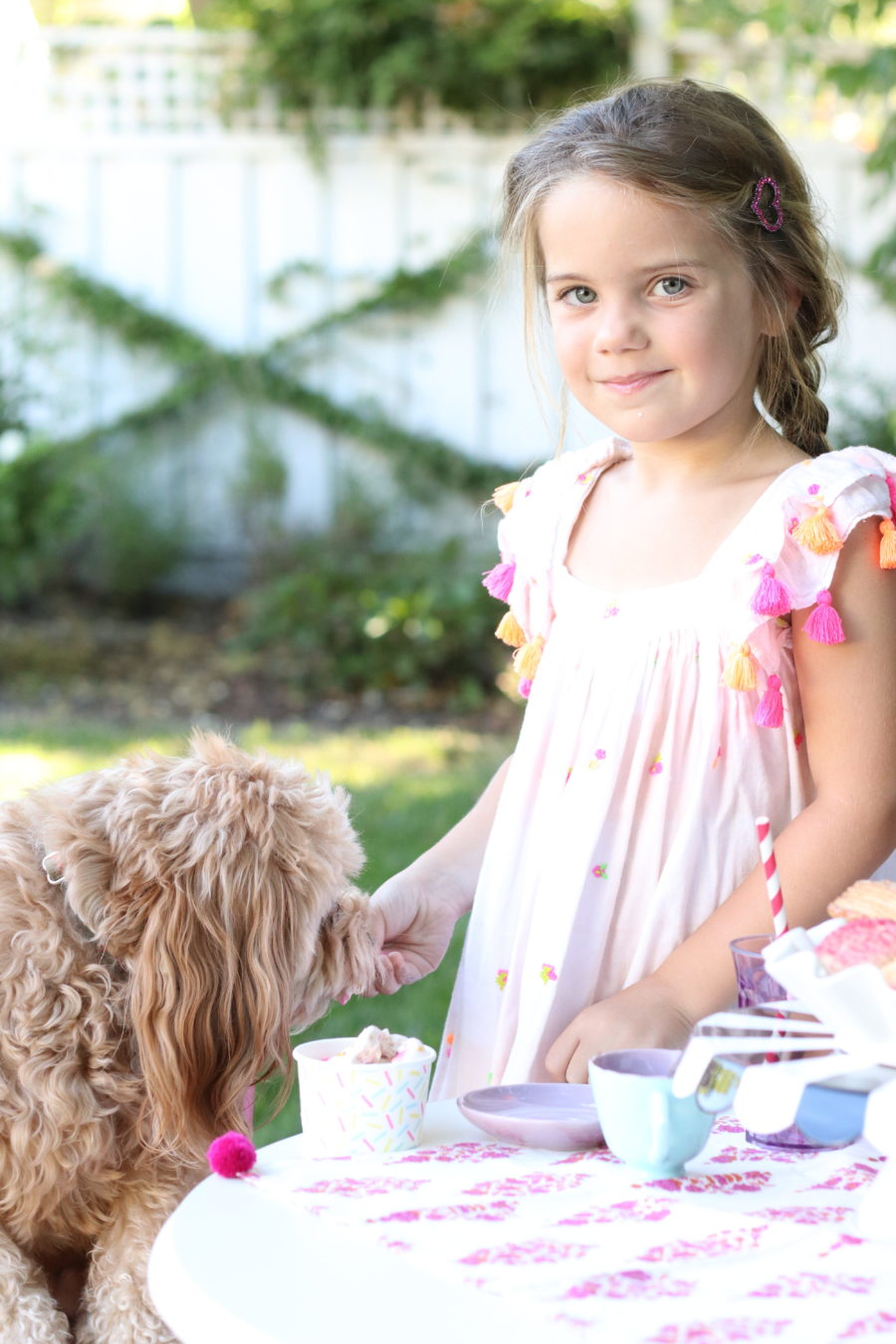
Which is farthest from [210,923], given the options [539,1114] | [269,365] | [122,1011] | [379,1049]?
[269,365]

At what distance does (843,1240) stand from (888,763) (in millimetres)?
764

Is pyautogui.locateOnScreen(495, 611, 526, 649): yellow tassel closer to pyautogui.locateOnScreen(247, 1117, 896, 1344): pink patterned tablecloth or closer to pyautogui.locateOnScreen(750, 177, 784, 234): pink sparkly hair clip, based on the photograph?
pyautogui.locateOnScreen(750, 177, 784, 234): pink sparkly hair clip

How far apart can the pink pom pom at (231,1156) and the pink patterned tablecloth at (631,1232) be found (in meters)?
0.02

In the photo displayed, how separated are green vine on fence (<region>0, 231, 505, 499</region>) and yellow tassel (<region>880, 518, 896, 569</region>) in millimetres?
7084

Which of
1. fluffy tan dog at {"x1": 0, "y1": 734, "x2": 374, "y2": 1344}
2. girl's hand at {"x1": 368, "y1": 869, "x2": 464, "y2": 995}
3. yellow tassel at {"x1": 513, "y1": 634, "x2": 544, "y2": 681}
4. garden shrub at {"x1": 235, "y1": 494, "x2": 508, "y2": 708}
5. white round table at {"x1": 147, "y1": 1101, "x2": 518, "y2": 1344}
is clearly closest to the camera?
white round table at {"x1": 147, "y1": 1101, "x2": 518, "y2": 1344}

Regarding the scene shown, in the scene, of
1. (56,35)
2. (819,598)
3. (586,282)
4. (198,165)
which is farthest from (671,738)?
(56,35)

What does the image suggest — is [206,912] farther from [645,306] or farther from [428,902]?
[645,306]

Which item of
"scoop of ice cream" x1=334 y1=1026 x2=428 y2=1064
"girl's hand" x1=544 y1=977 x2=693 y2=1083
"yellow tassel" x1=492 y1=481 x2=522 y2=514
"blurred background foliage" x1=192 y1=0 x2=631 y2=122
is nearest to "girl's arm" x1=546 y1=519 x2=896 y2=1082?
"girl's hand" x1=544 y1=977 x2=693 y2=1083

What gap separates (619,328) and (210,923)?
90 cm

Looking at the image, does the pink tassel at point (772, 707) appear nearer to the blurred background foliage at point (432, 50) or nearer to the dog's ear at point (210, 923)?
the dog's ear at point (210, 923)

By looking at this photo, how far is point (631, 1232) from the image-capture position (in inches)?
48.3

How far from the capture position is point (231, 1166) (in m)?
1.35

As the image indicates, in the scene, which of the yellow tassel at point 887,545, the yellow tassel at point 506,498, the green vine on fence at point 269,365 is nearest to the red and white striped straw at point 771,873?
the yellow tassel at point 887,545

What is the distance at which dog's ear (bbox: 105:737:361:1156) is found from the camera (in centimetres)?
172
